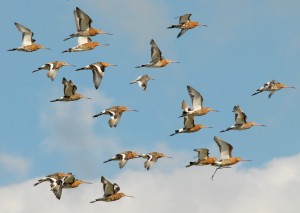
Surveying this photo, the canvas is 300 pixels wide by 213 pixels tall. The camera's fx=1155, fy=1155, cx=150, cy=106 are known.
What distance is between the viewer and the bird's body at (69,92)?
58.2 meters

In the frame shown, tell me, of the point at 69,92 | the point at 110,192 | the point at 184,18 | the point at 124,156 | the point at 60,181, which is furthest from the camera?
the point at 184,18

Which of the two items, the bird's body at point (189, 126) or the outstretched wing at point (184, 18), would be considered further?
the outstretched wing at point (184, 18)

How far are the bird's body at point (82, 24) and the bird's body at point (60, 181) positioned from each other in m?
6.92

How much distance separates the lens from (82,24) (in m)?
57.4

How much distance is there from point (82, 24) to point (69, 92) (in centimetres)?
364

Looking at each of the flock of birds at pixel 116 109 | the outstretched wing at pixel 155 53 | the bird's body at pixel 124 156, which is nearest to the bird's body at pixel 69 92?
the flock of birds at pixel 116 109

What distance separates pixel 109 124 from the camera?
57812 millimetres

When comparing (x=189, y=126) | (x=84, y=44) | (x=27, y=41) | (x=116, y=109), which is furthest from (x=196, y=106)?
(x=27, y=41)

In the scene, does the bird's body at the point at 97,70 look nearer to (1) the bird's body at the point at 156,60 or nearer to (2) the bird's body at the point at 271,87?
(1) the bird's body at the point at 156,60

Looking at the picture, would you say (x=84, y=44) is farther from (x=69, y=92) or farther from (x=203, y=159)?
(x=203, y=159)

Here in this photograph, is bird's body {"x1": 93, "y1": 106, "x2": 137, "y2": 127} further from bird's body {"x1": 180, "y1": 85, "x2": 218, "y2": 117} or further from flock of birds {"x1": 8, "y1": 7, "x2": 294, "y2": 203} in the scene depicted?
bird's body {"x1": 180, "y1": 85, "x2": 218, "y2": 117}

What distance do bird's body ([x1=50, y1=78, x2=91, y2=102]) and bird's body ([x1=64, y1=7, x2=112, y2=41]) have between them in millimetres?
2353

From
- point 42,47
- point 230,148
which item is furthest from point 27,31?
point 230,148

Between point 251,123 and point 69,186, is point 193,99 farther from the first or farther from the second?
point 69,186
